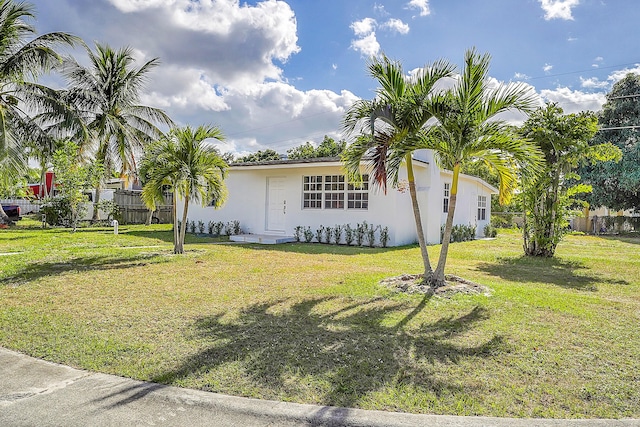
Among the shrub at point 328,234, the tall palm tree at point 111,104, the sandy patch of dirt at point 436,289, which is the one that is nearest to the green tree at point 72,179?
the tall palm tree at point 111,104

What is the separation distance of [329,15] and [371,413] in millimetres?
10999

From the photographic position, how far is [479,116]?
6.21 meters

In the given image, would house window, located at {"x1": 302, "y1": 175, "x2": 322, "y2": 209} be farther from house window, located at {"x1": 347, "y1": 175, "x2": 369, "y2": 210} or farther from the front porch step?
the front porch step

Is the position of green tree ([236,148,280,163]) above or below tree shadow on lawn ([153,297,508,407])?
above

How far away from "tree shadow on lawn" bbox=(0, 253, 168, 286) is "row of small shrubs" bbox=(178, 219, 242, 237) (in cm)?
693

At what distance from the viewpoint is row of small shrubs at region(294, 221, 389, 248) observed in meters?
13.9

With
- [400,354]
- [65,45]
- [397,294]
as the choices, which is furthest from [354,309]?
[65,45]

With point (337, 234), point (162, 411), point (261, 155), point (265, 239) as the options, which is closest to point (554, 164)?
point (337, 234)

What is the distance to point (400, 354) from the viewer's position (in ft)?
12.4

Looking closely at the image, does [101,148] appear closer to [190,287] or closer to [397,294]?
[190,287]

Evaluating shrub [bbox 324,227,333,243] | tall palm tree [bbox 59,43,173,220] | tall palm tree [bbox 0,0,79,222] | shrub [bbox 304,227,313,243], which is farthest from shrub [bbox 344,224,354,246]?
tall palm tree [bbox 59,43,173,220]

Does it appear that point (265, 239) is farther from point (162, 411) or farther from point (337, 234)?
point (162, 411)

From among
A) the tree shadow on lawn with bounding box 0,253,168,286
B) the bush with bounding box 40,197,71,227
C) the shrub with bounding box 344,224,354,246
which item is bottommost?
the tree shadow on lawn with bounding box 0,253,168,286

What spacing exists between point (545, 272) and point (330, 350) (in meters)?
7.19
